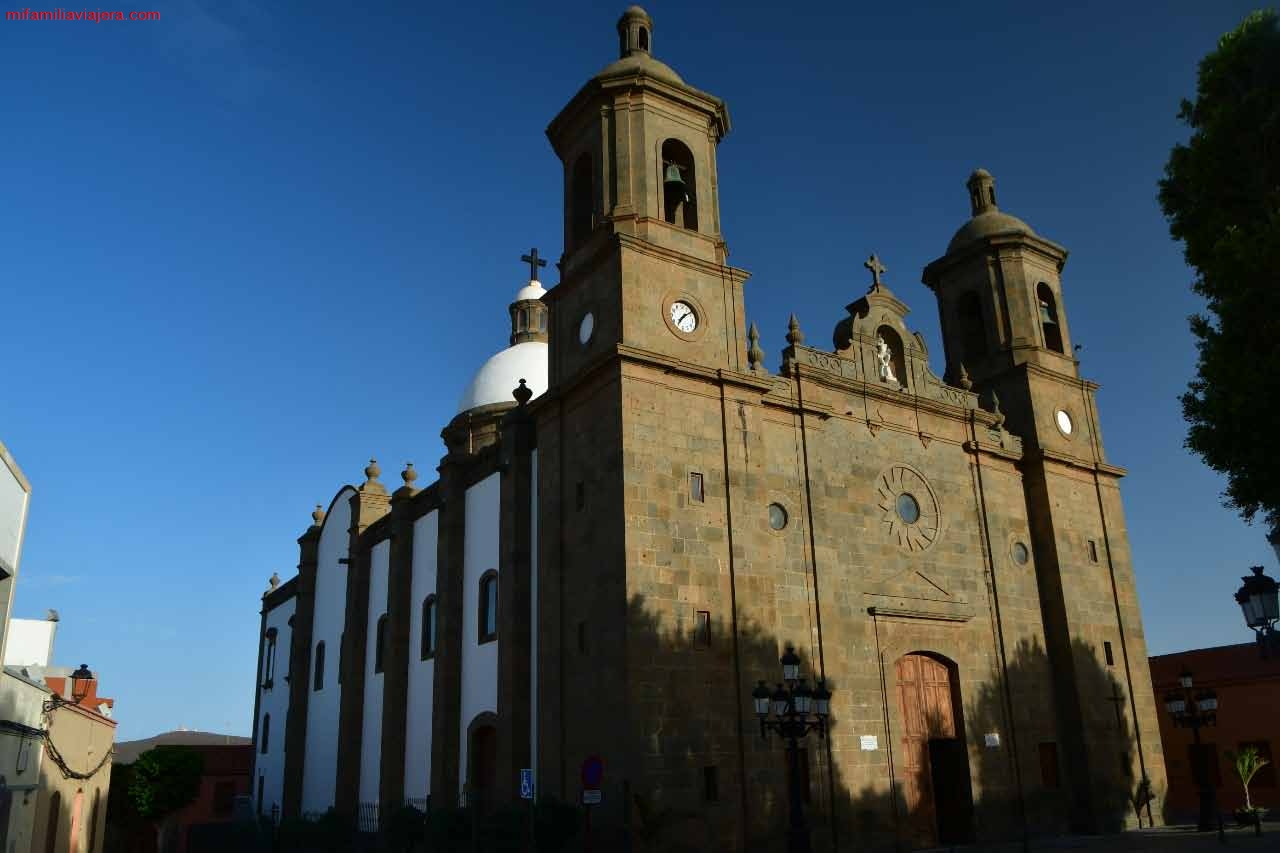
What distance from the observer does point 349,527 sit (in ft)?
115

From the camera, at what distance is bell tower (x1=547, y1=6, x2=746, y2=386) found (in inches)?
883

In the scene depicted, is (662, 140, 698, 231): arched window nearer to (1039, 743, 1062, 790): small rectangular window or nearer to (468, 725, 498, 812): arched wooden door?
(468, 725, 498, 812): arched wooden door

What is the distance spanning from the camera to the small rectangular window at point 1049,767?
26406 mm

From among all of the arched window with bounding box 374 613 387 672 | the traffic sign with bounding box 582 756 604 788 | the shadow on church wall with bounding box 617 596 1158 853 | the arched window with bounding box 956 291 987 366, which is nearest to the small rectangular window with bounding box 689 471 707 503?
the shadow on church wall with bounding box 617 596 1158 853

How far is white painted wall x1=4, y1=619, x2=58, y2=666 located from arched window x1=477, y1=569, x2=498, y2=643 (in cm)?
1450

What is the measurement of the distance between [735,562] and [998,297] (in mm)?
A: 15175

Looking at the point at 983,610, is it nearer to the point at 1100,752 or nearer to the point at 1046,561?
the point at 1046,561

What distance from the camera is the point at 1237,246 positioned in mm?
14211

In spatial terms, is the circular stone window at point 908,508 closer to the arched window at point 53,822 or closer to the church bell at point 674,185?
the church bell at point 674,185

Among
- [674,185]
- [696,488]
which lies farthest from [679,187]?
[696,488]

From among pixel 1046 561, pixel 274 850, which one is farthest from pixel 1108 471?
pixel 274 850

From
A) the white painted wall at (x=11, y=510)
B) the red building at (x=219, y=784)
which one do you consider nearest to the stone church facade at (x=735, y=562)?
the white painted wall at (x=11, y=510)

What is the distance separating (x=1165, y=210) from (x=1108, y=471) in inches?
641

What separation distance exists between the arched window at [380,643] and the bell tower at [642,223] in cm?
1137
